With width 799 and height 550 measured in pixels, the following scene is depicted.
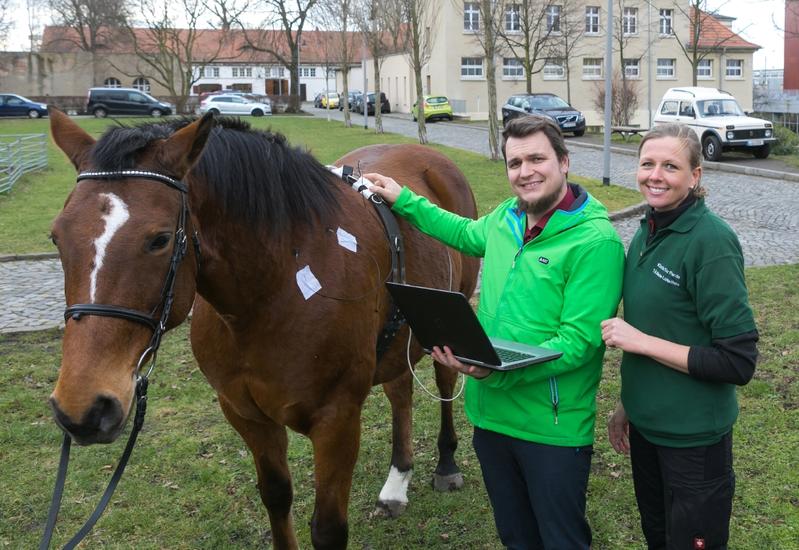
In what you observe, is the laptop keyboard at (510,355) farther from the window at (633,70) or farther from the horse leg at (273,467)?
the window at (633,70)

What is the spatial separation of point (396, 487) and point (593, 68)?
150 feet

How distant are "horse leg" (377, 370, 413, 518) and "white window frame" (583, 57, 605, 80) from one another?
44.6 metres

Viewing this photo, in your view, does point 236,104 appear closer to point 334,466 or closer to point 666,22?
point 666,22

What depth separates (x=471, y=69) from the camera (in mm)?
44625

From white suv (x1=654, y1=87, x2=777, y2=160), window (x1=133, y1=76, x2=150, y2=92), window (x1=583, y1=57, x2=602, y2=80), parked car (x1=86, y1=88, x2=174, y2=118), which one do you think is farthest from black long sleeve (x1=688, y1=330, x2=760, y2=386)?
window (x1=133, y1=76, x2=150, y2=92)

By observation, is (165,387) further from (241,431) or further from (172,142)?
(172,142)

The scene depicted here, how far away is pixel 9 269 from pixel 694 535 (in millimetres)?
9397

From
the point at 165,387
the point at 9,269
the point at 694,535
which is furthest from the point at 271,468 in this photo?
the point at 9,269

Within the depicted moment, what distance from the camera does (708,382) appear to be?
7.59 feet

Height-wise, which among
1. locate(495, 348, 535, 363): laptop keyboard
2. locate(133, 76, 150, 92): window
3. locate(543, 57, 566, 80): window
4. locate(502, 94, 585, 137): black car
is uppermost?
locate(133, 76, 150, 92): window

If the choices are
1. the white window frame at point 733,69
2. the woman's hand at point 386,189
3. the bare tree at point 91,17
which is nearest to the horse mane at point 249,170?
the woman's hand at point 386,189

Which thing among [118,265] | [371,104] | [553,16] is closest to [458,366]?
[118,265]

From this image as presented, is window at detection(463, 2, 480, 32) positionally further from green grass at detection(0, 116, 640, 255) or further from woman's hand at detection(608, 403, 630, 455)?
woman's hand at detection(608, 403, 630, 455)

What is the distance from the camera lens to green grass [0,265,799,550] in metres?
3.80
